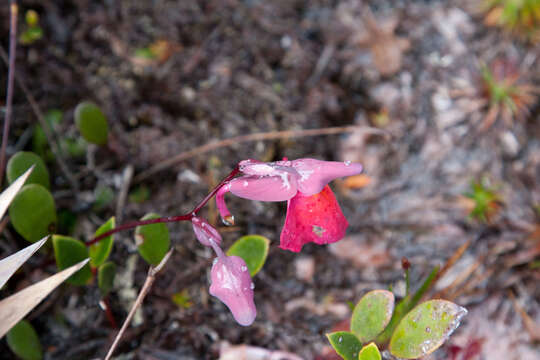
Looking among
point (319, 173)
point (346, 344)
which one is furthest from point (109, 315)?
point (319, 173)

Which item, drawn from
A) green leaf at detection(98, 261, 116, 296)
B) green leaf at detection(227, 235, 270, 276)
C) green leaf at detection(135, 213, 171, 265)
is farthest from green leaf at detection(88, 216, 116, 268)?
green leaf at detection(227, 235, 270, 276)

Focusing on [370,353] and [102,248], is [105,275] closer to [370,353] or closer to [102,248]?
[102,248]

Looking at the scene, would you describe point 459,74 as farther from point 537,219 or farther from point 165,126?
point 165,126

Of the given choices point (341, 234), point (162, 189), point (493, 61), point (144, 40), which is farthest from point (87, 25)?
point (493, 61)

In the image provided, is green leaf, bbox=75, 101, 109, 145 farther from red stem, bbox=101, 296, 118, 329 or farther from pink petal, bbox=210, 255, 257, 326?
pink petal, bbox=210, 255, 257, 326

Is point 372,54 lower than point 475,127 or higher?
higher

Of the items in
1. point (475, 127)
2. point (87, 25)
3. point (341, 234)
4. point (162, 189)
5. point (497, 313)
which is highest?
point (87, 25)

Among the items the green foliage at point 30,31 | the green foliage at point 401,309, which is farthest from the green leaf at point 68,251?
the green foliage at point 30,31
